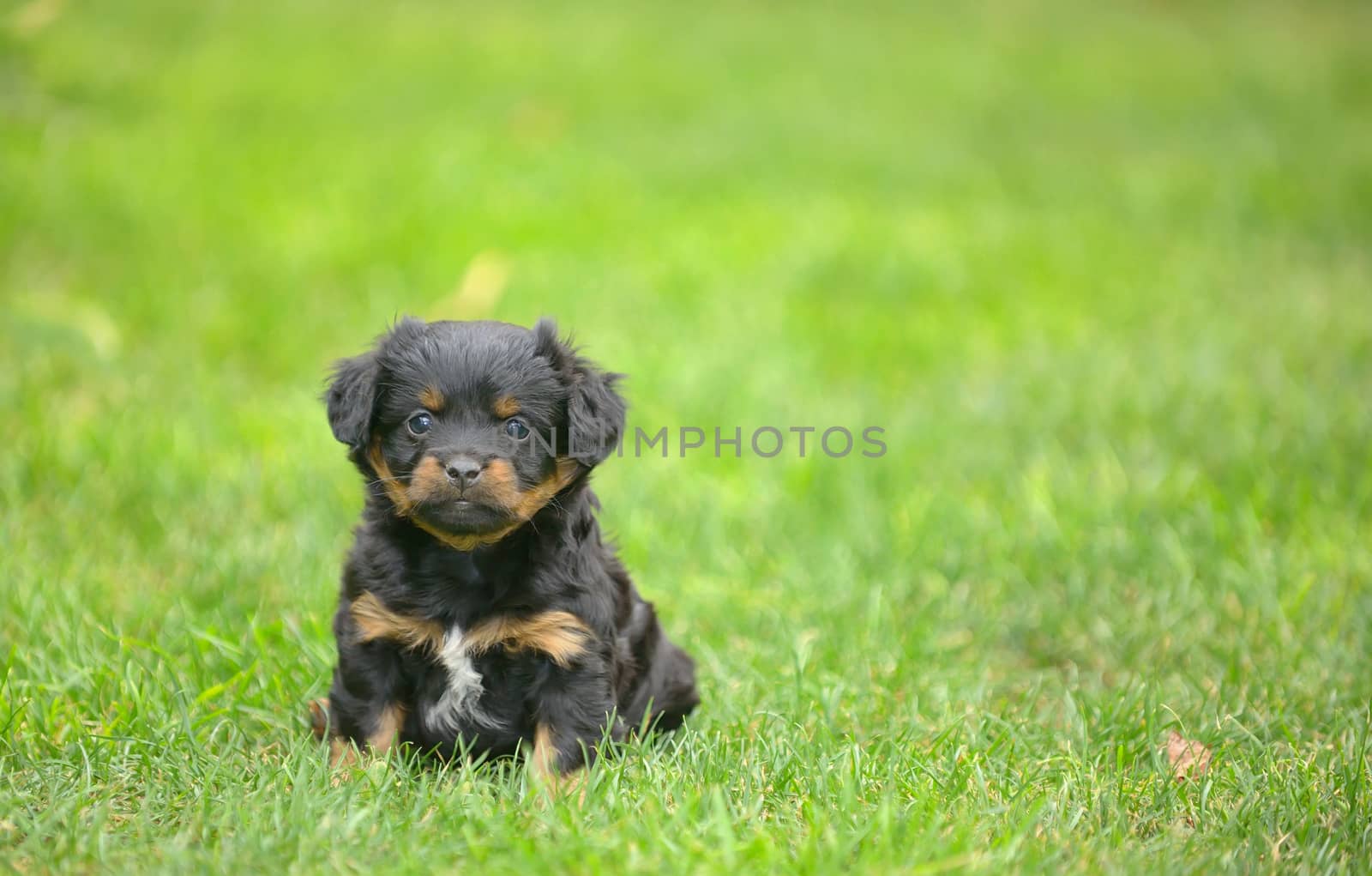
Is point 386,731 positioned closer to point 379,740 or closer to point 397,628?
point 379,740

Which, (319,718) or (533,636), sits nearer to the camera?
(533,636)

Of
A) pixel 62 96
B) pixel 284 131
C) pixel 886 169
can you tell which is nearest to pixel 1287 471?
pixel 886 169

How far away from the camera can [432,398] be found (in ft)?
10.5

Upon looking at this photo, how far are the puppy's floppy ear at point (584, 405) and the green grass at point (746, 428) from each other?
78cm

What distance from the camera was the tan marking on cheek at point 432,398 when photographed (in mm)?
3205

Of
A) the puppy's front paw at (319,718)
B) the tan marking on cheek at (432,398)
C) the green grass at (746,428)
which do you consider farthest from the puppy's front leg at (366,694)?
the tan marking on cheek at (432,398)

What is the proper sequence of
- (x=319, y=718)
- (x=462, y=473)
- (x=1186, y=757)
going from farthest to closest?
(x=1186, y=757) → (x=319, y=718) → (x=462, y=473)

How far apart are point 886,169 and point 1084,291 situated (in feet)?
9.81

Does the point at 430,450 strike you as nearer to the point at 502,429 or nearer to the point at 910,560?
the point at 502,429

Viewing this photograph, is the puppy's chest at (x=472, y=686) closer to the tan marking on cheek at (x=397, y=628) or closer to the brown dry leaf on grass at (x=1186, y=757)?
the tan marking on cheek at (x=397, y=628)

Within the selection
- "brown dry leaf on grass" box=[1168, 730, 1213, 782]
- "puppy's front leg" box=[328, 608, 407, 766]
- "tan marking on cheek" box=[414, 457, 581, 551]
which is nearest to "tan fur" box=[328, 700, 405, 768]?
"puppy's front leg" box=[328, 608, 407, 766]

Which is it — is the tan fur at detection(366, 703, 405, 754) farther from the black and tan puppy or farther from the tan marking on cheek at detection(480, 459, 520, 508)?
the tan marking on cheek at detection(480, 459, 520, 508)

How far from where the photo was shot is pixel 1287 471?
594 centimetres

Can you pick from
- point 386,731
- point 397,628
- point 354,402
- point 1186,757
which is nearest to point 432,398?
point 354,402
